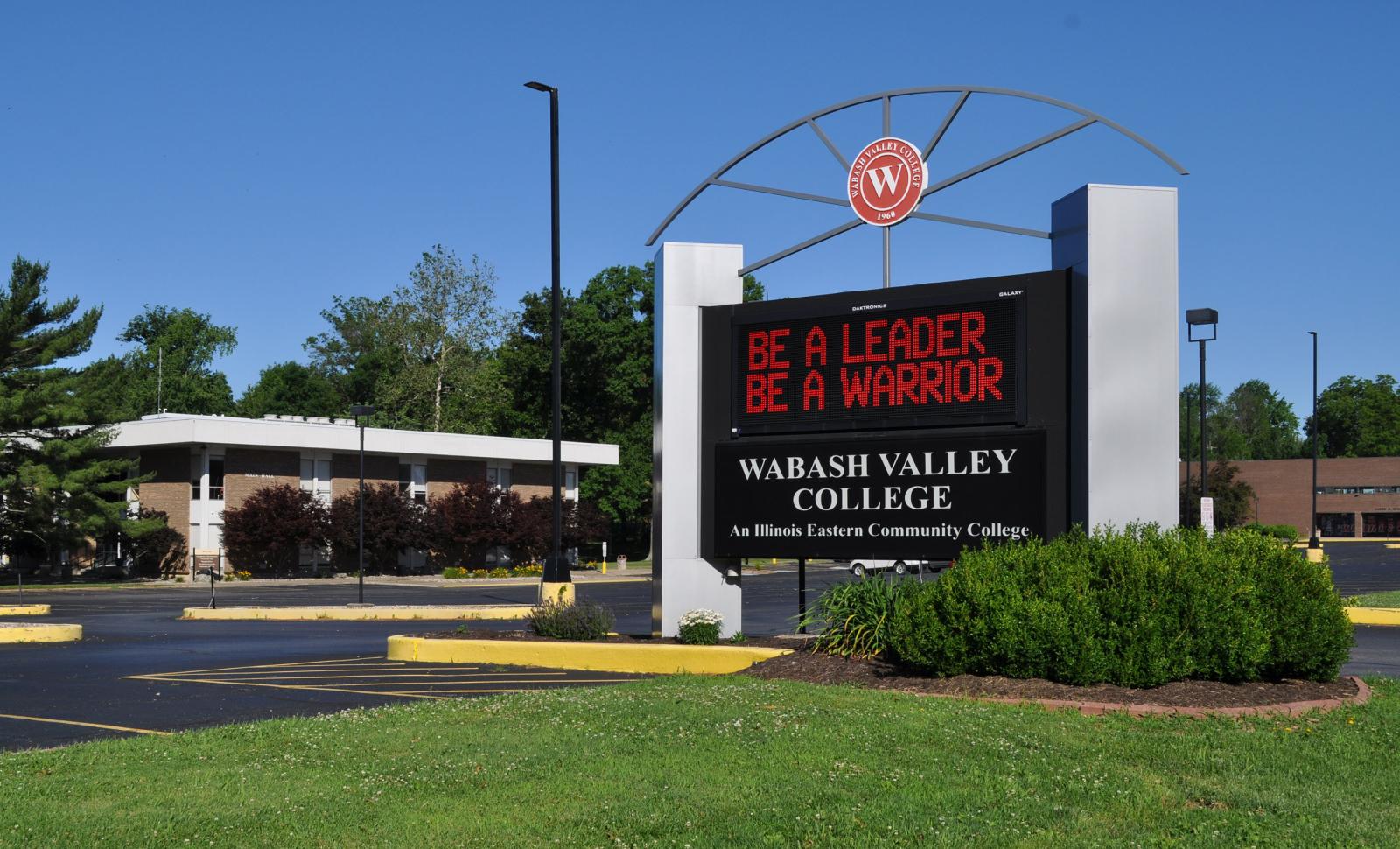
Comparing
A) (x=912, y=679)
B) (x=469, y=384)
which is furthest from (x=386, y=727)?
(x=469, y=384)

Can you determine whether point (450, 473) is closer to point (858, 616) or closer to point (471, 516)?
point (471, 516)

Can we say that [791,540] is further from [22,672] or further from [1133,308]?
[22,672]

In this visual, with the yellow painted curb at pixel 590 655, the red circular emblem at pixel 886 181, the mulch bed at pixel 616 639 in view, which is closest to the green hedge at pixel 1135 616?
the yellow painted curb at pixel 590 655

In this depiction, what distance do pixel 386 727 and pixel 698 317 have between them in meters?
8.80

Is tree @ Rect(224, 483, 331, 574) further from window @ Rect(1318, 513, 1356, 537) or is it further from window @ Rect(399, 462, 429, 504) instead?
window @ Rect(1318, 513, 1356, 537)

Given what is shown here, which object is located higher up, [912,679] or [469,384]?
[469,384]

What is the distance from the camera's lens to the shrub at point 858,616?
15.1 metres

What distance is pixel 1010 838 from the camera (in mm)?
Answer: 7137

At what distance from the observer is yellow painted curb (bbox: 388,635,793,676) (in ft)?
55.1

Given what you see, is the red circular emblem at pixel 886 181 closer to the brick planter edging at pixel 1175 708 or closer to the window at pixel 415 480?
the brick planter edging at pixel 1175 708

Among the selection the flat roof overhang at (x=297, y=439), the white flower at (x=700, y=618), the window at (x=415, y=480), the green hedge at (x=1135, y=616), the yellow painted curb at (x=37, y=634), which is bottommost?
the yellow painted curb at (x=37, y=634)

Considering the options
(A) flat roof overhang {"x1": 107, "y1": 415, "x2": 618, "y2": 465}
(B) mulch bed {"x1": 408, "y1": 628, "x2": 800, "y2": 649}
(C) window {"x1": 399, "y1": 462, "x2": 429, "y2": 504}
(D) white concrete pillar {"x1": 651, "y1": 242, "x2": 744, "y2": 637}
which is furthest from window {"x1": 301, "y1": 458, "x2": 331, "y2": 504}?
(D) white concrete pillar {"x1": 651, "y1": 242, "x2": 744, "y2": 637}

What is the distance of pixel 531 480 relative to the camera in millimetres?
71812

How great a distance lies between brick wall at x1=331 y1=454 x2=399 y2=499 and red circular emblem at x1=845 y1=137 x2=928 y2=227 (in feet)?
151
